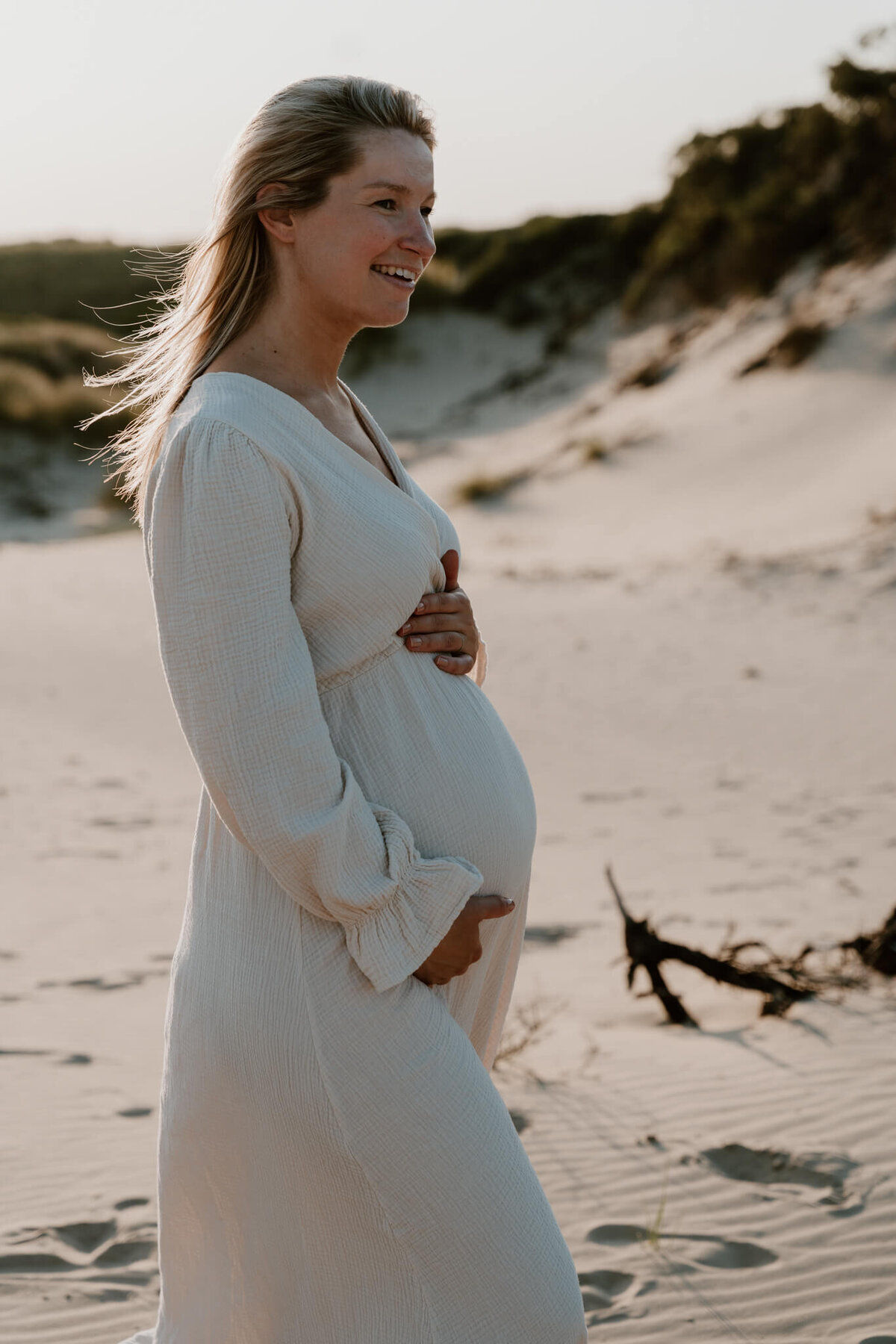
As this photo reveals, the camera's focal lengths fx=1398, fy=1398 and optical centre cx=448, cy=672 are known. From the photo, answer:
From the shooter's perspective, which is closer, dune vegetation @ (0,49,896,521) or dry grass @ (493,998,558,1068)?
dry grass @ (493,998,558,1068)

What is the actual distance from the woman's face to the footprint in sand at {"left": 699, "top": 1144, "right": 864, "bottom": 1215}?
2.43 metres

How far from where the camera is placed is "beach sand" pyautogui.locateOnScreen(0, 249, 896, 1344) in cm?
319

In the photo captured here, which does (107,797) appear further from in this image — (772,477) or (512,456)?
(512,456)

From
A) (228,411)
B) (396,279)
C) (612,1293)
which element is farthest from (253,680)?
(612,1293)

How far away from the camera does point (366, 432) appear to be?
2205mm

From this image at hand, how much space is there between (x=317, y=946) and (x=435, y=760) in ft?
1.02

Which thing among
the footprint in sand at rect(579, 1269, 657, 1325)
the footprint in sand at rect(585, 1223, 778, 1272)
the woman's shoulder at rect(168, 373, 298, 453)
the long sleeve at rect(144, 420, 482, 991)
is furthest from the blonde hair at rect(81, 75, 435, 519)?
the footprint in sand at rect(585, 1223, 778, 1272)

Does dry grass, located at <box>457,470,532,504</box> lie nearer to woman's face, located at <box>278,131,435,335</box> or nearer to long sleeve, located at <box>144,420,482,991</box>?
woman's face, located at <box>278,131,435,335</box>

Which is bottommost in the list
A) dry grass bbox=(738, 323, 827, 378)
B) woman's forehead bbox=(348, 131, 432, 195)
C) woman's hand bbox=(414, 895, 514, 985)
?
woman's hand bbox=(414, 895, 514, 985)

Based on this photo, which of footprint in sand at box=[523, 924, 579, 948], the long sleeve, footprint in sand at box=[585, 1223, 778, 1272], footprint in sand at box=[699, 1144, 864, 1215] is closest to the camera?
the long sleeve

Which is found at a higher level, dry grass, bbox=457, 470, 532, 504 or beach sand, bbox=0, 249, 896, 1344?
dry grass, bbox=457, 470, 532, 504

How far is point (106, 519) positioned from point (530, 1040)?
1765 cm

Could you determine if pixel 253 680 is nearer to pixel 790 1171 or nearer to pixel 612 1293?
pixel 612 1293

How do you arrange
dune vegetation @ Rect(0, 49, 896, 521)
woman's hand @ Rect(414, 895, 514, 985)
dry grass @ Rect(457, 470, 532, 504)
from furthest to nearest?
1. dune vegetation @ Rect(0, 49, 896, 521)
2. dry grass @ Rect(457, 470, 532, 504)
3. woman's hand @ Rect(414, 895, 514, 985)
